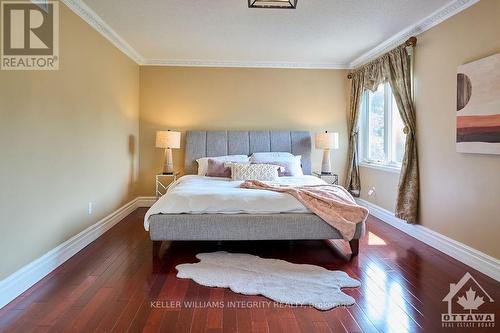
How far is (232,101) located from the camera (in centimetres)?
560

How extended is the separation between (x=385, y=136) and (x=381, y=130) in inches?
8.2

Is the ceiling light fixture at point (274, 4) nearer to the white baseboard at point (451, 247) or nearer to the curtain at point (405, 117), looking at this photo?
the curtain at point (405, 117)

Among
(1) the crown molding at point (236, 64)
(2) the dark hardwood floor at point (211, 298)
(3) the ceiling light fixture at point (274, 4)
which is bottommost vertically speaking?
(2) the dark hardwood floor at point (211, 298)

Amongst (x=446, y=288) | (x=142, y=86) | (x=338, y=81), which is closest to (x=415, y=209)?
(x=446, y=288)

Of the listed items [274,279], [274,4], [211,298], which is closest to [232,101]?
[274,4]

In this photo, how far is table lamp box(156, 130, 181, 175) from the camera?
5113 mm

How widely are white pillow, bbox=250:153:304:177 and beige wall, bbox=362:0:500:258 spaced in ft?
5.66

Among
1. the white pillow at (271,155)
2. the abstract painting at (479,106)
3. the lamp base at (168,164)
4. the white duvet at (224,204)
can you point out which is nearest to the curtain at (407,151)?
the abstract painting at (479,106)

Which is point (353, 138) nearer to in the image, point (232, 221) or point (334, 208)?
point (334, 208)

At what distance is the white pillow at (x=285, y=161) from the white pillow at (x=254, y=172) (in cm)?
38

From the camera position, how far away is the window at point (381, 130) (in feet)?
15.0

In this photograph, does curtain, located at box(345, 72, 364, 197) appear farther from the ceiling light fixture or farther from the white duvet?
the ceiling light fixture

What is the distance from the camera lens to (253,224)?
316 centimetres

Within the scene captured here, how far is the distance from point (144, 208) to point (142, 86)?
6.94 feet
